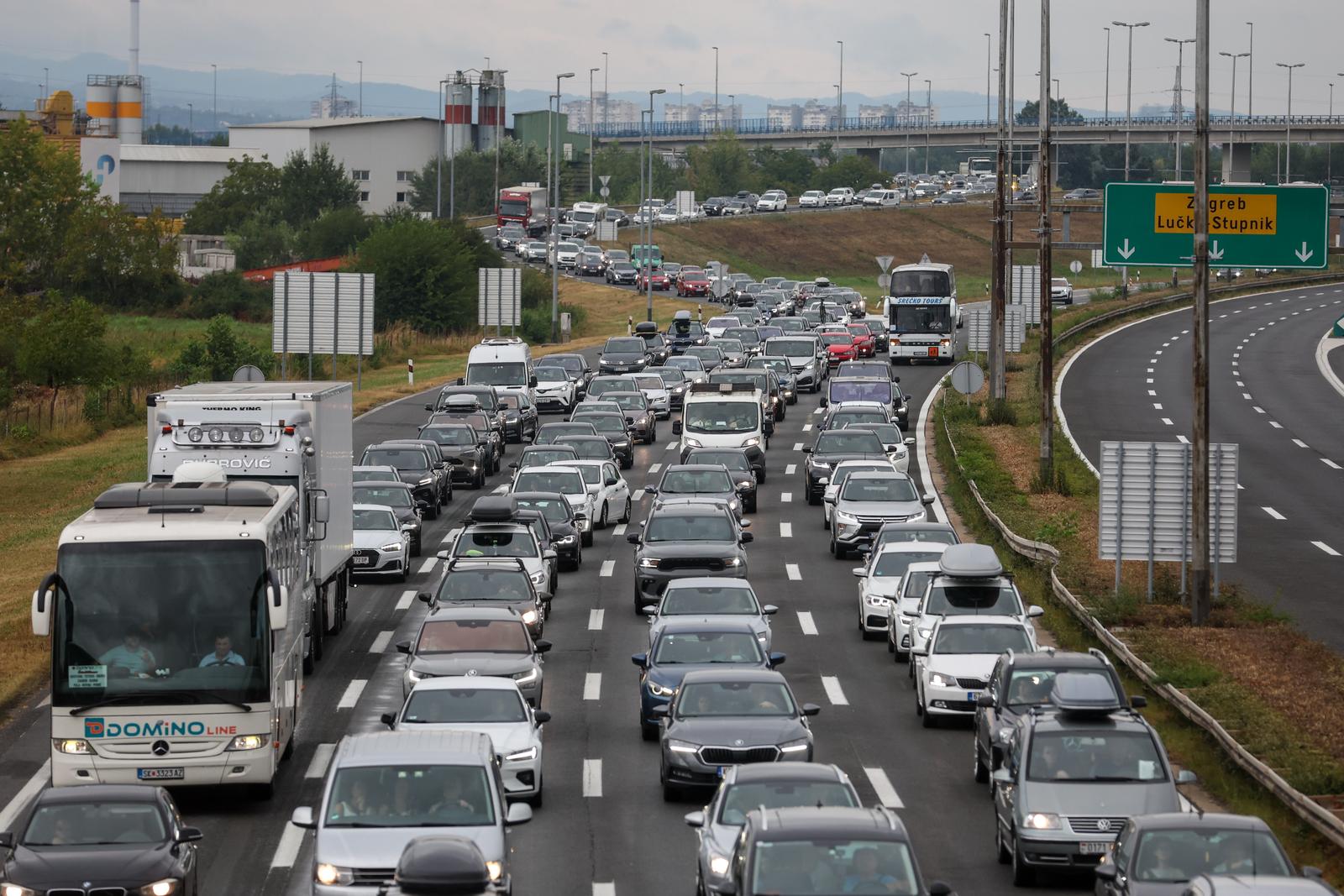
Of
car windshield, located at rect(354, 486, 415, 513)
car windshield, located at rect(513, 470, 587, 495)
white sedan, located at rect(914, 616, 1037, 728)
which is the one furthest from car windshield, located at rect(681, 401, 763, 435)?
white sedan, located at rect(914, 616, 1037, 728)

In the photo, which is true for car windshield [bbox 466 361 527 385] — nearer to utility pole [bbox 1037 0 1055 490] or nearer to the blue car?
utility pole [bbox 1037 0 1055 490]

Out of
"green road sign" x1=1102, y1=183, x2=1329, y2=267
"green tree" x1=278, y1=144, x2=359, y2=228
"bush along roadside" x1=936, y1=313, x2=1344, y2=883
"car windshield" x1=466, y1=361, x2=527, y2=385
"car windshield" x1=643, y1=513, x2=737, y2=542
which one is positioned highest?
"green tree" x1=278, y1=144, x2=359, y2=228

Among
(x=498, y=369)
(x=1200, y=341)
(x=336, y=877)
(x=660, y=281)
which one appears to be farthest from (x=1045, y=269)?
(x=660, y=281)

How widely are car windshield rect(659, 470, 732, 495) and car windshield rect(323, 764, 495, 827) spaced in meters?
22.3

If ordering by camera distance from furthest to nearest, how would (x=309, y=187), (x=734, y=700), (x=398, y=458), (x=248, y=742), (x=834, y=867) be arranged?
(x=309, y=187), (x=398, y=458), (x=734, y=700), (x=248, y=742), (x=834, y=867)

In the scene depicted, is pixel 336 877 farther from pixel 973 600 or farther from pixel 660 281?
pixel 660 281

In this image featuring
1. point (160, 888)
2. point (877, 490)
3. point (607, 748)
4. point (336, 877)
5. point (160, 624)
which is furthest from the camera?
point (877, 490)

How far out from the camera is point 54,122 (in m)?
159

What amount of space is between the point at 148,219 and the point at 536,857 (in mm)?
101906

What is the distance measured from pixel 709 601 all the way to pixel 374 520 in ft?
35.4

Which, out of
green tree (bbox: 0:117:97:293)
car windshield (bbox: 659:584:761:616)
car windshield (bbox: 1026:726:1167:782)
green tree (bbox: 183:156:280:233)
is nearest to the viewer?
car windshield (bbox: 1026:726:1167:782)

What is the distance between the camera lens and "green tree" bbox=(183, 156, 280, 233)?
144m

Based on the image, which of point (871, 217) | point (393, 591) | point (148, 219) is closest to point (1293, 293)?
point (871, 217)

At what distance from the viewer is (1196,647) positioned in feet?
88.4
